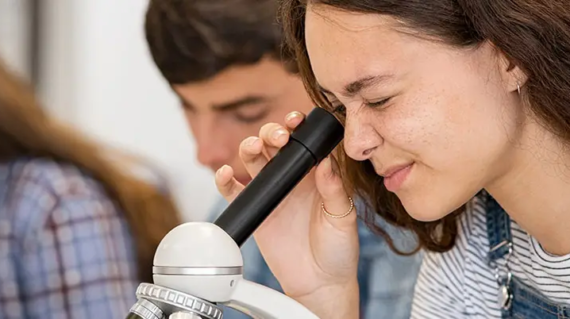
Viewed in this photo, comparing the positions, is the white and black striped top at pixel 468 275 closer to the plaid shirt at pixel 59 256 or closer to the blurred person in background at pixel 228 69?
the blurred person in background at pixel 228 69

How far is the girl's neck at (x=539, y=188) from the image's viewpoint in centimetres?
95

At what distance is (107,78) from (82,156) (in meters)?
0.46

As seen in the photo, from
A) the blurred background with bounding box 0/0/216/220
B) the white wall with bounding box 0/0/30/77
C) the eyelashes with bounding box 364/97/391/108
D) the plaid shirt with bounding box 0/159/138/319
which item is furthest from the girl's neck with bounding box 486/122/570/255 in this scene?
the white wall with bounding box 0/0/30/77

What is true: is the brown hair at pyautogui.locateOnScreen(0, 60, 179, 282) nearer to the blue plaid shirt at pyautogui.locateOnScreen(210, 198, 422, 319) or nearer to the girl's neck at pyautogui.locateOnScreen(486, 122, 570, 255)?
the blue plaid shirt at pyautogui.locateOnScreen(210, 198, 422, 319)

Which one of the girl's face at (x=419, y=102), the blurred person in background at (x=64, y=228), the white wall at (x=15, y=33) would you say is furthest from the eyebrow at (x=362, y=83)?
the white wall at (x=15, y=33)

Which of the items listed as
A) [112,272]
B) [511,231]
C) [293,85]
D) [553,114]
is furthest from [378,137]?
[112,272]

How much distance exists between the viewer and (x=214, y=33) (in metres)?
1.42

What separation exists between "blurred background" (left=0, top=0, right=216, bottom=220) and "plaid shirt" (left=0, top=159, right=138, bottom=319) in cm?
35

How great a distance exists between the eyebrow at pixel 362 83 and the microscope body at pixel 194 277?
21cm

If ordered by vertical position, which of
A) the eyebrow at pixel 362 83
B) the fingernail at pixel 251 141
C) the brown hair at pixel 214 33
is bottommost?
the brown hair at pixel 214 33

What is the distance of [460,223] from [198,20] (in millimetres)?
527

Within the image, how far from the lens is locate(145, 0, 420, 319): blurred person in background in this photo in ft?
4.66

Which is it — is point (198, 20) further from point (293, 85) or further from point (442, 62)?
point (442, 62)

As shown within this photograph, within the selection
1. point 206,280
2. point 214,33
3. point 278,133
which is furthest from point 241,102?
point 206,280
